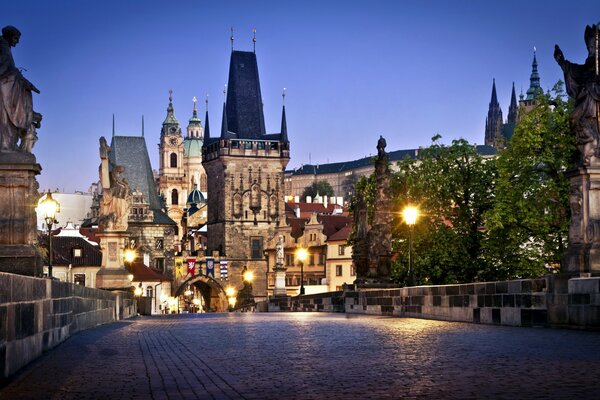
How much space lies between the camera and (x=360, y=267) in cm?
3722

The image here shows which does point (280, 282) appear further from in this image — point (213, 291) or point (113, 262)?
point (213, 291)

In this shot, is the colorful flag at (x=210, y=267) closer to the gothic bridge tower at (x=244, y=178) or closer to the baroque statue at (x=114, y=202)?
the gothic bridge tower at (x=244, y=178)

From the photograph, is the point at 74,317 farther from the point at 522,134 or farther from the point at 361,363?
the point at 522,134

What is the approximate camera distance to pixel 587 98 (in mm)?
18250

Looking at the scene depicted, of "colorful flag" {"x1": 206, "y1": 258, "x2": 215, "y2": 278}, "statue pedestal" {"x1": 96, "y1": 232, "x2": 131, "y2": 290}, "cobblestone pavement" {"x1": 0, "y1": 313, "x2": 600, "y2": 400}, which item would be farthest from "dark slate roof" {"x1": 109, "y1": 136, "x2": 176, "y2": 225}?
"cobblestone pavement" {"x1": 0, "y1": 313, "x2": 600, "y2": 400}

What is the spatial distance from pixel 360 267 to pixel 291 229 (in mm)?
103212

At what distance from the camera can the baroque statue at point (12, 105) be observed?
16.5 m

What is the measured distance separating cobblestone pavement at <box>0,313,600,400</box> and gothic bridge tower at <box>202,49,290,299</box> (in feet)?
400

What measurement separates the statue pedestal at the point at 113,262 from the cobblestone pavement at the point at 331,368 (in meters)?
17.7

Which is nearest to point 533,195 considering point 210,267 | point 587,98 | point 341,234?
point 587,98

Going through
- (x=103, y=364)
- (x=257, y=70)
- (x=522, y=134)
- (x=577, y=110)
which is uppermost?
(x=257, y=70)

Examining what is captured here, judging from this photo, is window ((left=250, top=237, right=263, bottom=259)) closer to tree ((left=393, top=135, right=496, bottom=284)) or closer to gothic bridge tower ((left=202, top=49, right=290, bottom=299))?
gothic bridge tower ((left=202, top=49, right=290, bottom=299))

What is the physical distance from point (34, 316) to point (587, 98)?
9.93 metres

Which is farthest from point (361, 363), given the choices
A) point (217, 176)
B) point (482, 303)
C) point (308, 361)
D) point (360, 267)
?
point (217, 176)
